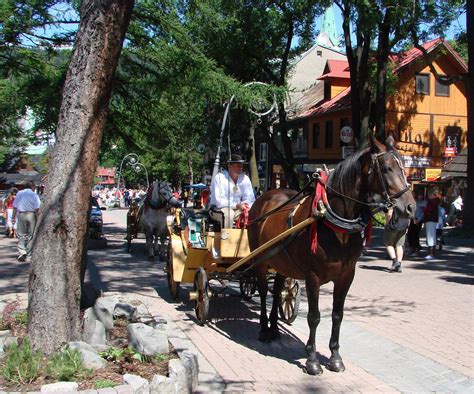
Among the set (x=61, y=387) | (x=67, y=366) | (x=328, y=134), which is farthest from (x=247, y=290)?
(x=328, y=134)

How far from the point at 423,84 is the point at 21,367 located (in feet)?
119

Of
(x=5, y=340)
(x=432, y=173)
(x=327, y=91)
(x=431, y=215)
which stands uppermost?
(x=327, y=91)

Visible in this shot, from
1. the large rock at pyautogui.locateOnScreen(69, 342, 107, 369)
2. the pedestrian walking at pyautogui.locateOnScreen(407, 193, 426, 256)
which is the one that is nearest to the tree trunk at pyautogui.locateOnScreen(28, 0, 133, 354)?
the large rock at pyautogui.locateOnScreen(69, 342, 107, 369)

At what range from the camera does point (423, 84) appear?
3688 centimetres

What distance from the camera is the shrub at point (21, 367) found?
4414mm

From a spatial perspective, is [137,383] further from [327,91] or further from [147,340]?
[327,91]

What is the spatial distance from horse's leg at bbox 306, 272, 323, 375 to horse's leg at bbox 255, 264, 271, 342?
1253 millimetres

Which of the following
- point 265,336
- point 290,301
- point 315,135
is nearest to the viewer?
point 265,336

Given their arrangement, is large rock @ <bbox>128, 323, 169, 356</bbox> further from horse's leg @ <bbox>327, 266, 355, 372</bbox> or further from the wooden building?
the wooden building

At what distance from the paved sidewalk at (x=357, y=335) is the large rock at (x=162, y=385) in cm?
79

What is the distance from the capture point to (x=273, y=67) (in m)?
32.5

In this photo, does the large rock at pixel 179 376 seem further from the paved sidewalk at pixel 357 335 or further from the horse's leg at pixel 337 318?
the horse's leg at pixel 337 318

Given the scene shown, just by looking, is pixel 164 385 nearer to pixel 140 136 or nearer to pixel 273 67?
pixel 140 136

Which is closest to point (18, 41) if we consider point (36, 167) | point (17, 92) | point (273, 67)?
point (17, 92)
